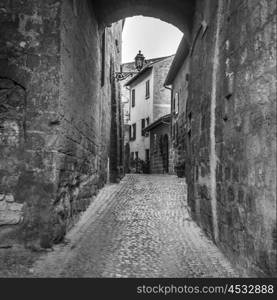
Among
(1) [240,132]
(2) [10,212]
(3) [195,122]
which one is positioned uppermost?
(3) [195,122]

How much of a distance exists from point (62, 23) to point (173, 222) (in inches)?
139

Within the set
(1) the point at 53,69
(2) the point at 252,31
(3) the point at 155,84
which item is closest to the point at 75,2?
(1) the point at 53,69

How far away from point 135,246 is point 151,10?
473 cm

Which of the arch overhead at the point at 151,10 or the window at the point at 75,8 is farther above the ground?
the arch overhead at the point at 151,10

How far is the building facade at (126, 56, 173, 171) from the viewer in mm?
24797

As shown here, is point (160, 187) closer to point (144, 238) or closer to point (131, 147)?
point (144, 238)

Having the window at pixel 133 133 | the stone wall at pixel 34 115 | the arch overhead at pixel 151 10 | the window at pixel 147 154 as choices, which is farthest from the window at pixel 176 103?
the window at pixel 133 133

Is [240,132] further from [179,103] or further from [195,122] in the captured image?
[179,103]

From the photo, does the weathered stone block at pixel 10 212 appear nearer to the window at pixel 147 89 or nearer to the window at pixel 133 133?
the window at pixel 147 89

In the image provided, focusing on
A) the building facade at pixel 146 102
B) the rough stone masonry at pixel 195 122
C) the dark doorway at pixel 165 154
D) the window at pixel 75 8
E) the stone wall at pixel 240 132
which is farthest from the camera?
the building facade at pixel 146 102

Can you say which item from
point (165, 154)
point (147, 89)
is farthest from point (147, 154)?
point (165, 154)

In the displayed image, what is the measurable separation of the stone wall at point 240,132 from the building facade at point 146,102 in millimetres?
18555

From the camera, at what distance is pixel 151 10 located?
24.2 feet

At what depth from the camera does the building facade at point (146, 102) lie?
24.8m
